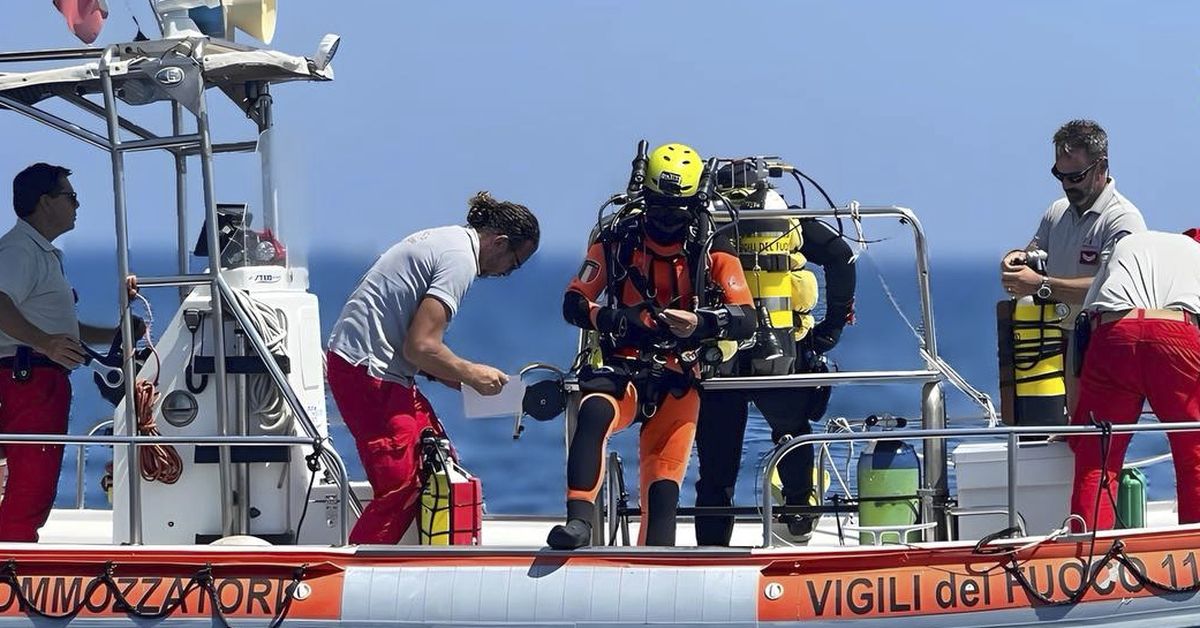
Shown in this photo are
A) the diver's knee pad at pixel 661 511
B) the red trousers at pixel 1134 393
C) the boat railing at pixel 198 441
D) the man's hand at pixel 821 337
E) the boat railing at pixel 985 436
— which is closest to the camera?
the boat railing at pixel 985 436

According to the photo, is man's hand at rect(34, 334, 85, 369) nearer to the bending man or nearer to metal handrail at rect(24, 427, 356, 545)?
metal handrail at rect(24, 427, 356, 545)

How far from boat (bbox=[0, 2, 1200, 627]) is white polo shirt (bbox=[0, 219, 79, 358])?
0.88 ft

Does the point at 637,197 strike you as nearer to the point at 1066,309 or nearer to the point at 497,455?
the point at 1066,309

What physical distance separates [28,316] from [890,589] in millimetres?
3498

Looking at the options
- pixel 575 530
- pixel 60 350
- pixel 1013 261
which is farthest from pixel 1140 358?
pixel 60 350

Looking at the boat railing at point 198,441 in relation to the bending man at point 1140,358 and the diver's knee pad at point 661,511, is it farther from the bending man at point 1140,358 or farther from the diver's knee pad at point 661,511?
the bending man at point 1140,358

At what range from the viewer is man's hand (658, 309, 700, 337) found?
6.02 metres

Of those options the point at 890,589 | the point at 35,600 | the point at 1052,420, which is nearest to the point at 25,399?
the point at 35,600

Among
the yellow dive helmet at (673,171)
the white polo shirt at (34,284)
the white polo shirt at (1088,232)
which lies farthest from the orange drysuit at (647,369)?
the white polo shirt at (34,284)

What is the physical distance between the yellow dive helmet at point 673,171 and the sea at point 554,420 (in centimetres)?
122

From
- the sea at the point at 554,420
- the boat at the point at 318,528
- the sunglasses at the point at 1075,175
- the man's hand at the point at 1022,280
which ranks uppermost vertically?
the sunglasses at the point at 1075,175

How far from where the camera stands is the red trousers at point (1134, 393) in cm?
598

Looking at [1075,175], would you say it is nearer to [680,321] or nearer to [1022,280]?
[1022,280]

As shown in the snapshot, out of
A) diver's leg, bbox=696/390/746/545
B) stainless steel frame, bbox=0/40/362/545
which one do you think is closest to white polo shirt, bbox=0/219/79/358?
stainless steel frame, bbox=0/40/362/545
